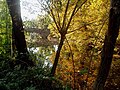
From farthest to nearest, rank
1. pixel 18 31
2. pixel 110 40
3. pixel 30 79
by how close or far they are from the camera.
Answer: pixel 18 31, pixel 30 79, pixel 110 40

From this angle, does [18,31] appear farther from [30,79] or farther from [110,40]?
[110,40]

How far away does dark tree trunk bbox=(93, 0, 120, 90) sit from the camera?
8.13m

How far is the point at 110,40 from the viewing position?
27.8 feet

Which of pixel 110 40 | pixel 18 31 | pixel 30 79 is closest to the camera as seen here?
pixel 110 40

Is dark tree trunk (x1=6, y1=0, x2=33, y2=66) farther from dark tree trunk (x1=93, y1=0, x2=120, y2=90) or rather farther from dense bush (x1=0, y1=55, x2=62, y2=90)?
dark tree trunk (x1=93, y1=0, x2=120, y2=90)

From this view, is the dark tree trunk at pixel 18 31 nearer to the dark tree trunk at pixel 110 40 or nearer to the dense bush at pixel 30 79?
the dense bush at pixel 30 79

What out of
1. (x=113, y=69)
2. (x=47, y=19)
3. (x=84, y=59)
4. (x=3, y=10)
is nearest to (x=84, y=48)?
(x=84, y=59)

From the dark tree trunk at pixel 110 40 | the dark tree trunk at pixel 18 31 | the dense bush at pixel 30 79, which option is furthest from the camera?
the dark tree trunk at pixel 18 31

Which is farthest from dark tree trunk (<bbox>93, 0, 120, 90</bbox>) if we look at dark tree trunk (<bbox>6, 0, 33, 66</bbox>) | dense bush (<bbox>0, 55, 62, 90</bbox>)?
dark tree trunk (<bbox>6, 0, 33, 66</bbox>)

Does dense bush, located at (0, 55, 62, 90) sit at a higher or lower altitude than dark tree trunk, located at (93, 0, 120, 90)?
lower

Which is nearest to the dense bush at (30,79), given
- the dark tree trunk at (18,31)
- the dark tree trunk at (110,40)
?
the dark tree trunk at (18,31)

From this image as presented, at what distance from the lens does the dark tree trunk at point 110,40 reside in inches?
320

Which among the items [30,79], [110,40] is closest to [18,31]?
[30,79]

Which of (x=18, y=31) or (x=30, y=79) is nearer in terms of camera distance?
(x=30, y=79)
